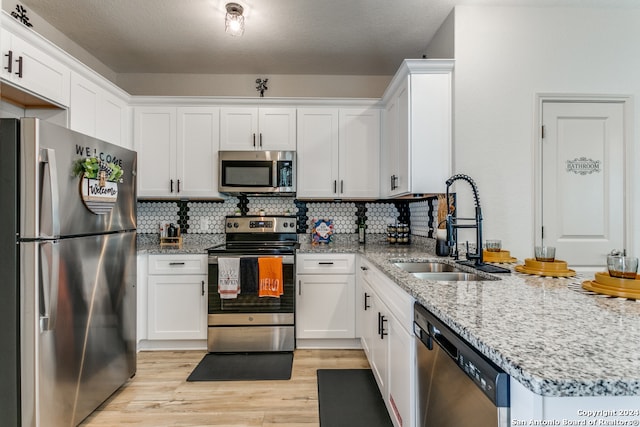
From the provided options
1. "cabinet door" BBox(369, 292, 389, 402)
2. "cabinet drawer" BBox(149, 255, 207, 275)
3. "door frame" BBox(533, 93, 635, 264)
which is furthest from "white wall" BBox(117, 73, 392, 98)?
"cabinet door" BBox(369, 292, 389, 402)

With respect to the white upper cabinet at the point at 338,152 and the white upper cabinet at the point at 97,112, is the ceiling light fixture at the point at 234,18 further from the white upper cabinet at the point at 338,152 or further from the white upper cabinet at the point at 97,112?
the white upper cabinet at the point at 97,112

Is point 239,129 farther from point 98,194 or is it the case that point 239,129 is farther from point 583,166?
point 583,166

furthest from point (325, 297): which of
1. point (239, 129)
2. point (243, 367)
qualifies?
point (239, 129)

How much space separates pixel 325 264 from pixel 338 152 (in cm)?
107

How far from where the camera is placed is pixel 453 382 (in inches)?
39.0

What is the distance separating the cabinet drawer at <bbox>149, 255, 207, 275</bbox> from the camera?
2.78 meters

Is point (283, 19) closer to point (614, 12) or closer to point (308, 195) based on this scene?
point (308, 195)

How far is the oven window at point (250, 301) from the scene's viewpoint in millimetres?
2730

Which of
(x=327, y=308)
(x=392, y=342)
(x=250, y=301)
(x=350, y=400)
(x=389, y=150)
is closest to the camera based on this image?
(x=392, y=342)

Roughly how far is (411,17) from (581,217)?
1942 mm

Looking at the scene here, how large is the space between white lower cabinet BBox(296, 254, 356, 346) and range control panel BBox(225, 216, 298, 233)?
0.56 metres

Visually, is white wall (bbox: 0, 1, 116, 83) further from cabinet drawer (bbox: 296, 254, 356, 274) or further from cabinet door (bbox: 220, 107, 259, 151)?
cabinet drawer (bbox: 296, 254, 356, 274)

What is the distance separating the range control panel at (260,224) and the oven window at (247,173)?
1.36ft

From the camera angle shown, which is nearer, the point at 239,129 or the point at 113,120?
the point at 113,120
